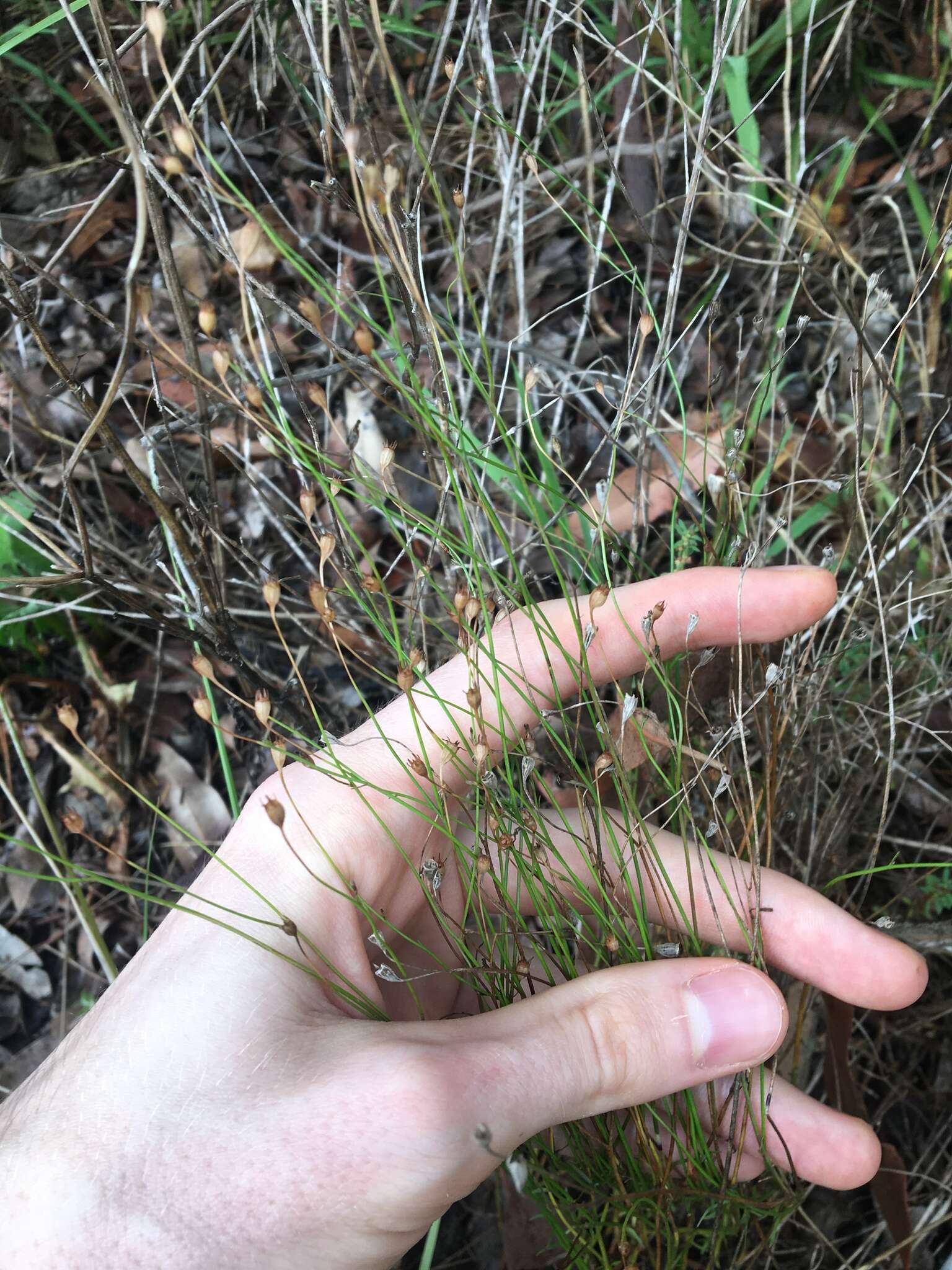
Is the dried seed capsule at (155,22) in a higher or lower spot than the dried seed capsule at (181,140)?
higher

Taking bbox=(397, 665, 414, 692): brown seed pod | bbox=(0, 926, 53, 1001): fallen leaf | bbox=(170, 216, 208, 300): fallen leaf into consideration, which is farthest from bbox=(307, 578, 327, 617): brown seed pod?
bbox=(170, 216, 208, 300): fallen leaf

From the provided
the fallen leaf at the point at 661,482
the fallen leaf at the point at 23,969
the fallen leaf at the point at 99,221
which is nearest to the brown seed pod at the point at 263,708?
the fallen leaf at the point at 661,482

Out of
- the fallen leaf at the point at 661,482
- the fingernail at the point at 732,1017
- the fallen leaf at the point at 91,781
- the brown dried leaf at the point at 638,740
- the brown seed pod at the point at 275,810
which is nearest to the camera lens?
the brown seed pod at the point at 275,810

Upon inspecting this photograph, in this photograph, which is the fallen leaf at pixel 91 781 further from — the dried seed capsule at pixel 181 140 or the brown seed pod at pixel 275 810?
the dried seed capsule at pixel 181 140

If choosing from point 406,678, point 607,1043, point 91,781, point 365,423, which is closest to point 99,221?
point 365,423

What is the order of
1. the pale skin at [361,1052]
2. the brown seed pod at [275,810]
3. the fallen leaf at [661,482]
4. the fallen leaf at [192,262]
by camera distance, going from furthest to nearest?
1. the fallen leaf at [192,262]
2. the fallen leaf at [661,482]
3. the pale skin at [361,1052]
4. the brown seed pod at [275,810]

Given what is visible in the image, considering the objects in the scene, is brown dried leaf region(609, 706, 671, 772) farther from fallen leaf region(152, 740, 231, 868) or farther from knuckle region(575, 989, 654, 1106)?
fallen leaf region(152, 740, 231, 868)

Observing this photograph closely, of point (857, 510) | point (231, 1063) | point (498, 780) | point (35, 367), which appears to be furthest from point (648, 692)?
point (35, 367)
